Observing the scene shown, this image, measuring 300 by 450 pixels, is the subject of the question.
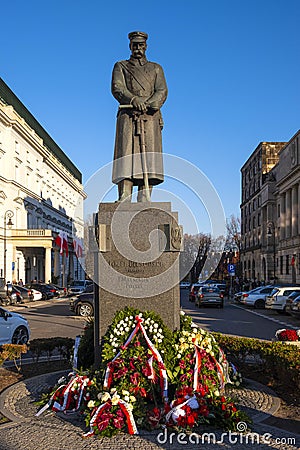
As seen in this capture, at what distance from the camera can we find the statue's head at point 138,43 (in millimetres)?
9070

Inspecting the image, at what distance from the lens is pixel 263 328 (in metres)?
21.6

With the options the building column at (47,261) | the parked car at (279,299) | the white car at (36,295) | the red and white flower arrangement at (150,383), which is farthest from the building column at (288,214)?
the red and white flower arrangement at (150,383)

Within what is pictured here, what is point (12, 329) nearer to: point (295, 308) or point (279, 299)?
point (295, 308)

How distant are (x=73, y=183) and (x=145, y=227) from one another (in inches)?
3913

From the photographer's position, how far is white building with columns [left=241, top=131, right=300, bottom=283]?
2625 inches

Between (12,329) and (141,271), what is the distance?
25.9 ft

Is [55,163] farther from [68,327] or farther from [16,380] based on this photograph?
[16,380]

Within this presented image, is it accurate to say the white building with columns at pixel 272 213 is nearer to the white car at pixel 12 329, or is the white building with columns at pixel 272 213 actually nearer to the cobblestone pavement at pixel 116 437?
the white car at pixel 12 329

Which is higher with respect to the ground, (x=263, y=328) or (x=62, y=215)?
(x=62, y=215)

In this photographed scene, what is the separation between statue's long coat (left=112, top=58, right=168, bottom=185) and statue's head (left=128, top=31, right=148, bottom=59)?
0.12 meters

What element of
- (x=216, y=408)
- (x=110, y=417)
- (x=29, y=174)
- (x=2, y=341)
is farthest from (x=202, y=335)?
(x=29, y=174)

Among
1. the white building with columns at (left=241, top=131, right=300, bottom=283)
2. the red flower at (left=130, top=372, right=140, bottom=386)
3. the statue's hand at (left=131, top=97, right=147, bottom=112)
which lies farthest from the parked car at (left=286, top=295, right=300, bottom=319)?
the white building with columns at (left=241, top=131, right=300, bottom=283)

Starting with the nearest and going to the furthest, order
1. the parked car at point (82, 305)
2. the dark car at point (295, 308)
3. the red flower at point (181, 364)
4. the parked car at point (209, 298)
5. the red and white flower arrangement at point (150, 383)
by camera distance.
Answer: the red and white flower arrangement at point (150, 383)
the red flower at point (181, 364)
the dark car at point (295, 308)
the parked car at point (82, 305)
the parked car at point (209, 298)

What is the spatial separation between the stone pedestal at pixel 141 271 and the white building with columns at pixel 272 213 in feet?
142
